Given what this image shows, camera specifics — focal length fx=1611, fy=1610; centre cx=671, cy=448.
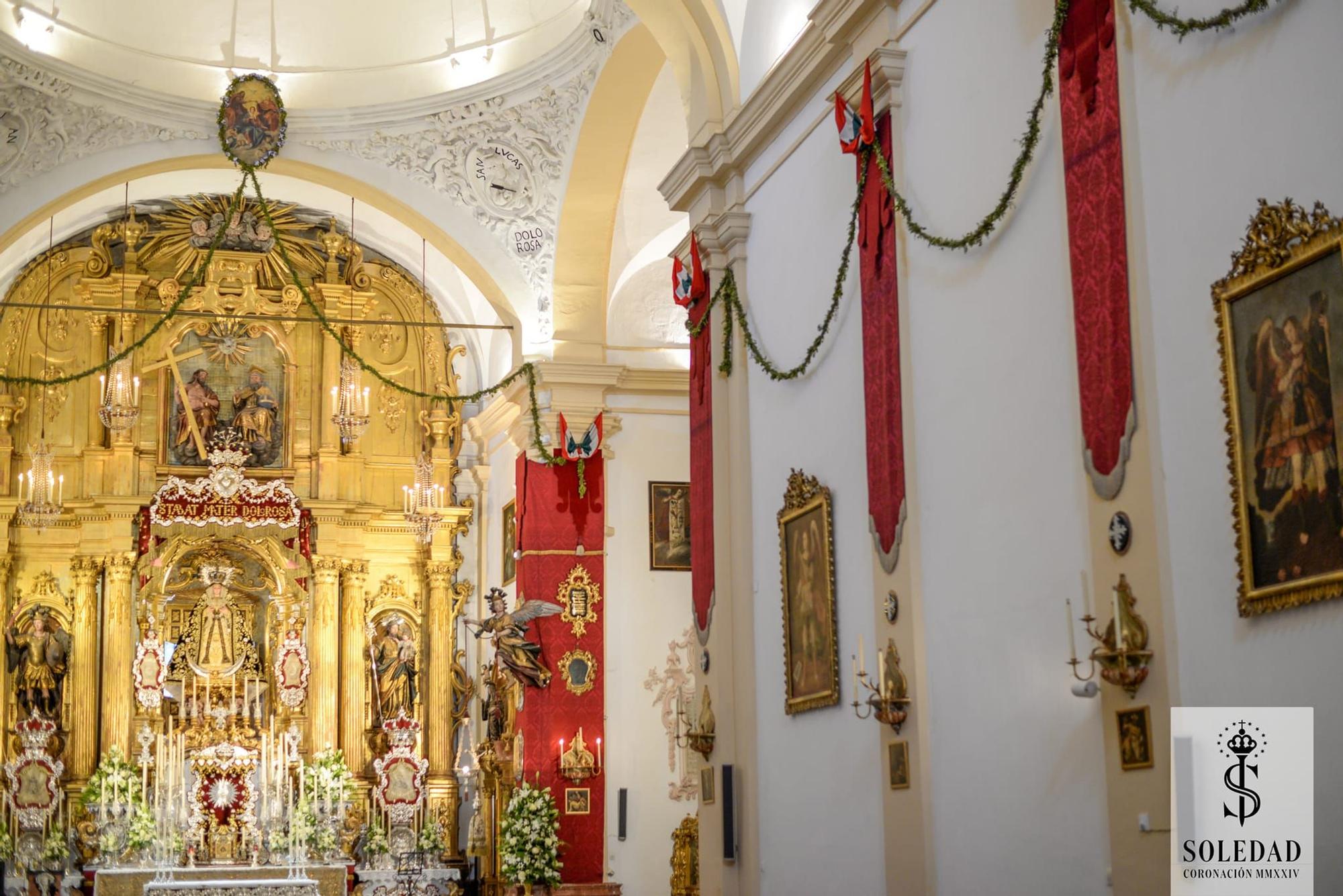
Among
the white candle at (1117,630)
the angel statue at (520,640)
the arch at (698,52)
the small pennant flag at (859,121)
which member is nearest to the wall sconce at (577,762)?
the angel statue at (520,640)

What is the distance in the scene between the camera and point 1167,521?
650cm

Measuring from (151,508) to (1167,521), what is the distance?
16.0 metres

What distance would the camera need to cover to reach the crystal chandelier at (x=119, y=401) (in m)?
17.8

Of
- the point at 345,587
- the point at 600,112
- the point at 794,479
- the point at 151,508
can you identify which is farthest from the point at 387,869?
the point at 794,479

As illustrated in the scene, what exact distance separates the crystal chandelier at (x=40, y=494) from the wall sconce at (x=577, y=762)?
667 cm

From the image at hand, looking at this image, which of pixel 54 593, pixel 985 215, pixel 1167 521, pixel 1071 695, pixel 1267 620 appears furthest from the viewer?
pixel 54 593

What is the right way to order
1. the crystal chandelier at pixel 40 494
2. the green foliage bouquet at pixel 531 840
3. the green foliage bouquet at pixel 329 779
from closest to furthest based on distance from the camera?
1. the green foliage bouquet at pixel 531 840
2. the crystal chandelier at pixel 40 494
3. the green foliage bouquet at pixel 329 779

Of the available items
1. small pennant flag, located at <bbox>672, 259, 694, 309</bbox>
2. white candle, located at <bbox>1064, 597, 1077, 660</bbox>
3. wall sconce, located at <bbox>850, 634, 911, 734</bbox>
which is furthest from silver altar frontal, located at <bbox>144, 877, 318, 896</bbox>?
white candle, located at <bbox>1064, 597, 1077, 660</bbox>

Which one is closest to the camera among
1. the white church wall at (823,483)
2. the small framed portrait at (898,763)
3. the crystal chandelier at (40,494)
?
the small framed portrait at (898,763)

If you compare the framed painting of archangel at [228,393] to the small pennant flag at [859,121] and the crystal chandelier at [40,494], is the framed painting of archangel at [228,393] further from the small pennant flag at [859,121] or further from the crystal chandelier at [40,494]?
the small pennant flag at [859,121]

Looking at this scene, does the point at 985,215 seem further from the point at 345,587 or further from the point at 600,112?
the point at 345,587

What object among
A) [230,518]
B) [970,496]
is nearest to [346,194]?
[230,518]

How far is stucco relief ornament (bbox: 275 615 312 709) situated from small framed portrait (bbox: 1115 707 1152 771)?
15.1 metres

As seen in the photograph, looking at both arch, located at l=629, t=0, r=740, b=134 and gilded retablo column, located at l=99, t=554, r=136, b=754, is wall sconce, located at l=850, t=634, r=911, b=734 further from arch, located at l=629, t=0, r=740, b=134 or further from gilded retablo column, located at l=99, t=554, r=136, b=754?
gilded retablo column, located at l=99, t=554, r=136, b=754
